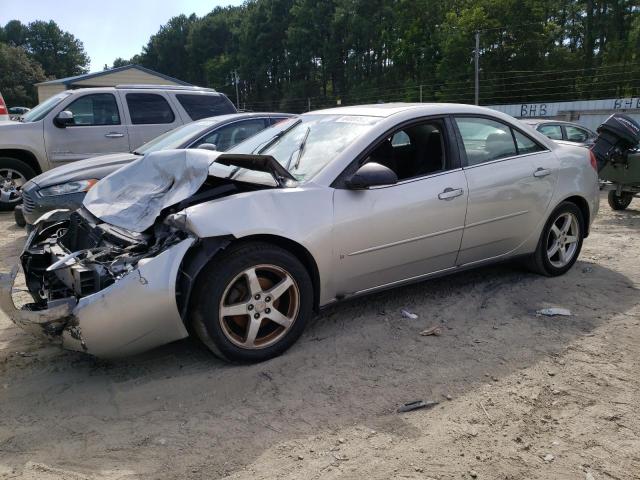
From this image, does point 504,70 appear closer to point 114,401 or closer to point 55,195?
point 55,195

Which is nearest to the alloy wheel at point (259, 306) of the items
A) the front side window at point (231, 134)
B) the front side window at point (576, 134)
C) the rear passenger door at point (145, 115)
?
the front side window at point (231, 134)

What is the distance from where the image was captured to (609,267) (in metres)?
5.48

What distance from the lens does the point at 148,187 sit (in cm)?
396

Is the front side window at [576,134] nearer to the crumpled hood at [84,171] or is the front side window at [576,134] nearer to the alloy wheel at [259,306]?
the crumpled hood at [84,171]

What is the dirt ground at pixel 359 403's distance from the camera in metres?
2.55

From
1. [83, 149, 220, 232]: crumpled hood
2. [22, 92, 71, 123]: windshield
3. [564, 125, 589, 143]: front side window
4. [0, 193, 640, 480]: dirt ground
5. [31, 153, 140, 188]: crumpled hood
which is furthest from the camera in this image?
[564, 125, 589, 143]: front side window

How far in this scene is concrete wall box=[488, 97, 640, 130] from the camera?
17109 mm

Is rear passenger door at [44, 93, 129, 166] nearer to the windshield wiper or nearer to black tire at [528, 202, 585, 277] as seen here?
the windshield wiper

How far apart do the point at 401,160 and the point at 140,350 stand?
253 centimetres

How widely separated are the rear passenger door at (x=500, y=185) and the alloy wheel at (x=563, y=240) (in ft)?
1.25

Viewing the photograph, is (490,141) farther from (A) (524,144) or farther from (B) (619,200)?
(B) (619,200)

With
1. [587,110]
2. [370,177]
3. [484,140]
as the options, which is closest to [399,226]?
[370,177]

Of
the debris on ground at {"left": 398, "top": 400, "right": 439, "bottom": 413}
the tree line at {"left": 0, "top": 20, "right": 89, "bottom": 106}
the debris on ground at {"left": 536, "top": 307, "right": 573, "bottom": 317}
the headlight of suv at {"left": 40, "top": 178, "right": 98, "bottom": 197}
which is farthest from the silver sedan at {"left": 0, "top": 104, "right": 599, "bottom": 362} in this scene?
the tree line at {"left": 0, "top": 20, "right": 89, "bottom": 106}

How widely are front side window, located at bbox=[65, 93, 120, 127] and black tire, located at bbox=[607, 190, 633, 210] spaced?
328 inches
